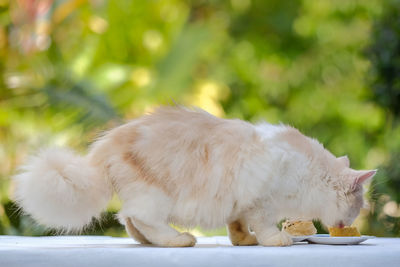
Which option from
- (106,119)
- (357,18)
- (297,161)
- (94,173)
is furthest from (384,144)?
(94,173)

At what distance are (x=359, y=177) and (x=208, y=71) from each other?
221 inches

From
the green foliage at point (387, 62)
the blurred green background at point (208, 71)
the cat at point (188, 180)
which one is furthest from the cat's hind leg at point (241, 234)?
the green foliage at point (387, 62)

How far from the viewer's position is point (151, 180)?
5.64 feet

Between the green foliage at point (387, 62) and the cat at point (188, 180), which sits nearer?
the cat at point (188, 180)

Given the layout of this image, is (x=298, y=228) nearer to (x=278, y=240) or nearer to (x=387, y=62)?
(x=278, y=240)

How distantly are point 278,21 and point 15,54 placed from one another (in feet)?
12.5

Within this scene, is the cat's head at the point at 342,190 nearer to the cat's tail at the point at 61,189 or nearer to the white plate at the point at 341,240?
the white plate at the point at 341,240

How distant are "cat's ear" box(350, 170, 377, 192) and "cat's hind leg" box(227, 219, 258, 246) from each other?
0.35m

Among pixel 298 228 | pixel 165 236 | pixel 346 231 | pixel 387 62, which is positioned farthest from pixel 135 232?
pixel 387 62

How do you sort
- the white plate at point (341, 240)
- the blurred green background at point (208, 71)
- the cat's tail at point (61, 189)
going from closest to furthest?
the cat's tail at point (61, 189), the white plate at point (341, 240), the blurred green background at point (208, 71)

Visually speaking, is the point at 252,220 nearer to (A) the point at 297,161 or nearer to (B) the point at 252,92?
(A) the point at 297,161

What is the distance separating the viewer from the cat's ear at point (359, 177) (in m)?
1.80

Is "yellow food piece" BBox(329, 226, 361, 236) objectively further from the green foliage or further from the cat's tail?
the green foliage

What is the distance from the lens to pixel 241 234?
74.3 inches
